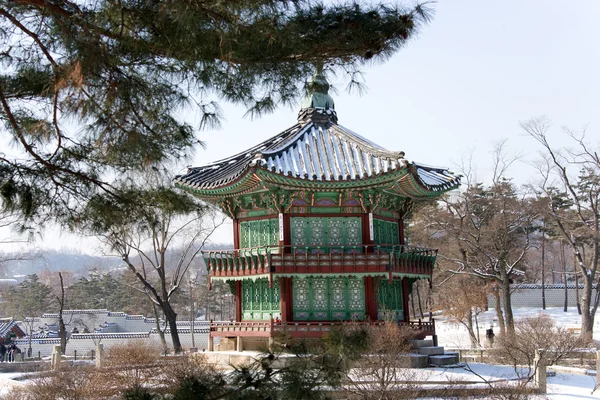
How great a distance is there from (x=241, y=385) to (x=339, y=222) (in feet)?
44.6

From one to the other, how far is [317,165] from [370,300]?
385cm

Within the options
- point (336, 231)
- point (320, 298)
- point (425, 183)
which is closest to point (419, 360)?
point (320, 298)

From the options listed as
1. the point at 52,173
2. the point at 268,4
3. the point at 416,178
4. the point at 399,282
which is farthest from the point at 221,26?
the point at 399,282

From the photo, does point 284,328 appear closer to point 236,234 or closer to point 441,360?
point 236,234

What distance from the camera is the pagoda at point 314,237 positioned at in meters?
17.3

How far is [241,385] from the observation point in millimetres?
→ 4727

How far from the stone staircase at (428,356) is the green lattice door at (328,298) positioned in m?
1.69

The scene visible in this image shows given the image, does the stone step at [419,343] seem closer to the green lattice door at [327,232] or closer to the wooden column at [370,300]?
the wooden column at [370,300]

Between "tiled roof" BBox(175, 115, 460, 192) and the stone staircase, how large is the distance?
14.1 feet

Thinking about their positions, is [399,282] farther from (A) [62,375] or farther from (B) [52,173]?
(B) [52,173]

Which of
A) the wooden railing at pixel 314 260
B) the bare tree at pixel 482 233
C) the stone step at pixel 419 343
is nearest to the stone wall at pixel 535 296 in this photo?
the bare tree at pixel 482 233

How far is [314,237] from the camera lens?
18078 mm

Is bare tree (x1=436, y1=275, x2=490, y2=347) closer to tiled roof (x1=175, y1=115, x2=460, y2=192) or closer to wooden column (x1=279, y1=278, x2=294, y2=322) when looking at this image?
tiled roof (x1=175, y1=115, x2=460, y2=192)

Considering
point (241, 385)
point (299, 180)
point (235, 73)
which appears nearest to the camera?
point (241, 385)
